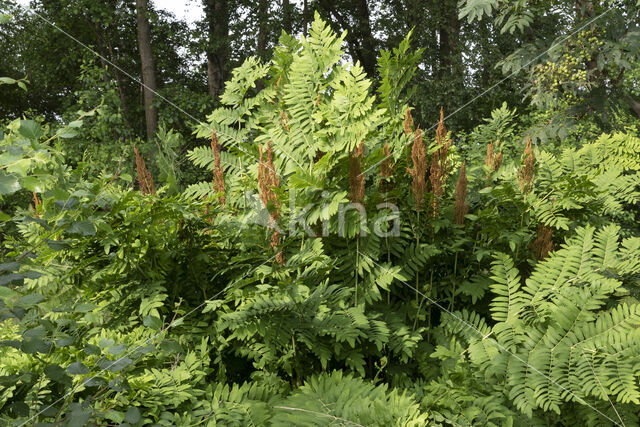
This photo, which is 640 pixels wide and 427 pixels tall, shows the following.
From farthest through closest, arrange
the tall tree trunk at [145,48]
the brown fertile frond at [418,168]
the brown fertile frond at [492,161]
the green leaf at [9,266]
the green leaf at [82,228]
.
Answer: the tall tree trunk at [145,48]
the brown fertile frond at [492,161]
the brown fertile frond at [418,168]
the green leaf at [82,228]
the green leaf at [9,266]

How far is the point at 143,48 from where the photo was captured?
9.79 m

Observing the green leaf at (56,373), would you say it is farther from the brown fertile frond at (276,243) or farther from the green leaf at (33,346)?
the brown fertile frond at (276,243)

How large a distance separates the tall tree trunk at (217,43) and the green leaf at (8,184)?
10628 millimetres

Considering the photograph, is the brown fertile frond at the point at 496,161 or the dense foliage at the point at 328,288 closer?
the dense foliage at the point at 328,288

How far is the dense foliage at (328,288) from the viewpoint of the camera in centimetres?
142

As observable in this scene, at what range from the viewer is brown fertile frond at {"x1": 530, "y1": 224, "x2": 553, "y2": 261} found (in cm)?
207

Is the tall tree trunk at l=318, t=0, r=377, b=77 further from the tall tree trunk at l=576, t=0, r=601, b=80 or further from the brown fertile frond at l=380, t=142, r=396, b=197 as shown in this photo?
the brown fertile frond at l=380, t=142, r=396, b=197

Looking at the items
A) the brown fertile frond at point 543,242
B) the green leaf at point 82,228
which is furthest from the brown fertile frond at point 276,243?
the brown fertile frond at point 543,242

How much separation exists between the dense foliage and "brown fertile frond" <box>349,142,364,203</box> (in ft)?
0.04

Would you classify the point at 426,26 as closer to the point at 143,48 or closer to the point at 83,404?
the point at 143,48

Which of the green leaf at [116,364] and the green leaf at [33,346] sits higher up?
the green leaf at [33,346]

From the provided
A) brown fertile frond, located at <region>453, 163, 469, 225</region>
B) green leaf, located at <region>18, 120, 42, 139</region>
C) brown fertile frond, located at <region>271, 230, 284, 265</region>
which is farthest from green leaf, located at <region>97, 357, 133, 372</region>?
brown fertile frond, located at <region>453, 163, 469, 225</region>

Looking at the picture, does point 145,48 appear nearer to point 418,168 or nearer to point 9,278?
point 418,168

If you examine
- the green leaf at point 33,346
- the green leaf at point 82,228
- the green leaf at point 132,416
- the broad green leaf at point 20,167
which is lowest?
the green leaf at point 132,416
